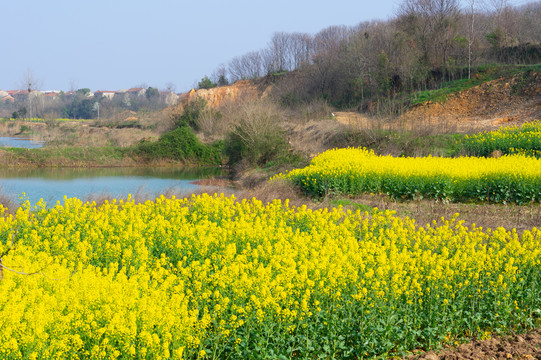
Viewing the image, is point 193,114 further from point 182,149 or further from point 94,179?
point 94,179

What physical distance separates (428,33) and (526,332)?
153 ft

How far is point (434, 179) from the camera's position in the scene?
15086 mm

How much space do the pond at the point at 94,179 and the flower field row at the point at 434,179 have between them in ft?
15.9

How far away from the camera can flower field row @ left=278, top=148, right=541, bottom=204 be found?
571 inches

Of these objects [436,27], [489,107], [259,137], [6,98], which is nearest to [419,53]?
[436,27]

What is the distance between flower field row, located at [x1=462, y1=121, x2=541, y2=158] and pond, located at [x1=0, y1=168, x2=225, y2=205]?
11.7m

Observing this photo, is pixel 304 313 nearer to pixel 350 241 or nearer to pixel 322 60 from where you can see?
pixel 350 241

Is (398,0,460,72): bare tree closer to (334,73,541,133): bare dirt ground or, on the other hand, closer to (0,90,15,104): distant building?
(334,73,541,133): bare dirt ground

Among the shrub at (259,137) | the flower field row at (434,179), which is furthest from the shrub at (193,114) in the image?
the flower field row at (434,179)

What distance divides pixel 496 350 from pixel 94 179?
84.0ft

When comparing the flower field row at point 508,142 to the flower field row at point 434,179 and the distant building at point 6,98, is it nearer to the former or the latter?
the flower field row at point 434,179

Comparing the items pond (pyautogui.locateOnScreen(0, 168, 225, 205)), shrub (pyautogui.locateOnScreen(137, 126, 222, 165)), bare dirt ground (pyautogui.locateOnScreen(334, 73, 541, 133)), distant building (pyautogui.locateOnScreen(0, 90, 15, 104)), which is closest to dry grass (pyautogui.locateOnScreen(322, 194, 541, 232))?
pond (pyautogui.locateOnScreen(0, 168, 225, 205))

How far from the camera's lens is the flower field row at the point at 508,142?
68.5ft

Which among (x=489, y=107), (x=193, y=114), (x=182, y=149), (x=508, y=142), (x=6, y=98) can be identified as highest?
(x=6, y=98)
